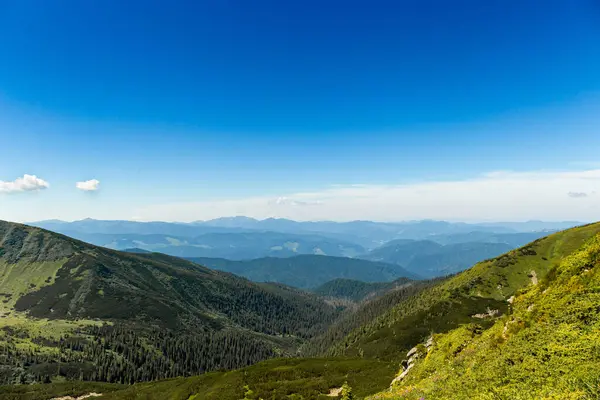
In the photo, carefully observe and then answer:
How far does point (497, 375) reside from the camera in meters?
24.3

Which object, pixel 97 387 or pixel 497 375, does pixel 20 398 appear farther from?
pixel 497 375

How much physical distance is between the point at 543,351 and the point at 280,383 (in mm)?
84123

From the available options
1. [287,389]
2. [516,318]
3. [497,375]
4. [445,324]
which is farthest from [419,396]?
[445,324]

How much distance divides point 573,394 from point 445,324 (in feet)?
653

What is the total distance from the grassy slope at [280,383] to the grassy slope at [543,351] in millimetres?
43257

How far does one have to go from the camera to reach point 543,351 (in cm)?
2398

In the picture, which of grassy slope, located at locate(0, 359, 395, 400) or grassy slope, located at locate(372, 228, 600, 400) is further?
grassy slope, located at locate(0, 359, 395, 400)

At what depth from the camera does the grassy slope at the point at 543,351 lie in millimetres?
19859

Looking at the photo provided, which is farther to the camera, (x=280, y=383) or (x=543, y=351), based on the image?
(x=280, y=383)

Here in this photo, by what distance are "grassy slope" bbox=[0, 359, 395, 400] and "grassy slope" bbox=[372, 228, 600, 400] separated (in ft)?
142

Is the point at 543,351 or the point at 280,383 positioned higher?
the point at 543,351

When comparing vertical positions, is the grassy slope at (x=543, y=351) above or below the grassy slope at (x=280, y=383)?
above

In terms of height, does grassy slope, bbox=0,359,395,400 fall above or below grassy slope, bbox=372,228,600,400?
below

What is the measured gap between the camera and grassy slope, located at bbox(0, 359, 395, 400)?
80.7 m
